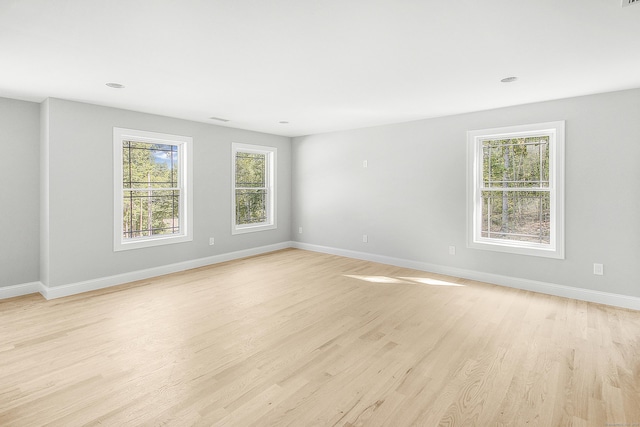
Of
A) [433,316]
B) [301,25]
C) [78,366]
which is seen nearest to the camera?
[301,25]

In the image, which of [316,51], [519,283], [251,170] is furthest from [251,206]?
[519,283]

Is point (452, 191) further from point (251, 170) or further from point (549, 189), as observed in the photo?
point (251, 170)

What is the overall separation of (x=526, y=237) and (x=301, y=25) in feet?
13.0

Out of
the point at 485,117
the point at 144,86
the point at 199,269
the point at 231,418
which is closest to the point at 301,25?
the point at 144,86

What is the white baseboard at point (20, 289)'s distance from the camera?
3898 mm

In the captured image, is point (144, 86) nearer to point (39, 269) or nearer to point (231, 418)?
point (39, 269)

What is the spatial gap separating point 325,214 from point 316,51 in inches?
162

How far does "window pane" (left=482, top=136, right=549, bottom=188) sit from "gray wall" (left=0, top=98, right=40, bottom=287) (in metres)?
5.95

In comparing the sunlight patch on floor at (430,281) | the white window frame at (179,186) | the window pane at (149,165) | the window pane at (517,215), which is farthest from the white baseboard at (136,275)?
the window pane at (517,215)

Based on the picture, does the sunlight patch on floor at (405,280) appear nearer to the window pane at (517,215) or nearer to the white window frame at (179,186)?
the window pane at (517,215)

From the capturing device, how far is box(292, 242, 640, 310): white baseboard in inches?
142

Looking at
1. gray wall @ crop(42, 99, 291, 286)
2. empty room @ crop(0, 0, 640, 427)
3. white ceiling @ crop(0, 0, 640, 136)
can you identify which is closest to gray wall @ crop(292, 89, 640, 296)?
empty room @ crop(0, 0, 640, 427)

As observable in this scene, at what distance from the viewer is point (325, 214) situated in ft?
21.1

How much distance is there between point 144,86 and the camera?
11.2 ft
